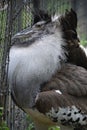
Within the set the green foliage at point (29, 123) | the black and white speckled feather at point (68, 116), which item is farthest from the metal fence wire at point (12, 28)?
the black and white speckled feather at point (68, 116)

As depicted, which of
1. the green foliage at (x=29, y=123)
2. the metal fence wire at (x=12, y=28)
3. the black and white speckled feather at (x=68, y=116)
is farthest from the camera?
the green foliage at (x=29, y=123)

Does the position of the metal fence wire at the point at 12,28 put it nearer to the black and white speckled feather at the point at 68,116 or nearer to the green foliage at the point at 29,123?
the green foliage at the point at 29,123

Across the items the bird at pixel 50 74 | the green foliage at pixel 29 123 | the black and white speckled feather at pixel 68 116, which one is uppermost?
the bird at pixel 50 74

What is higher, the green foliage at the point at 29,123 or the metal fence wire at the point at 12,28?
the metal fence wire at the point at 12,28

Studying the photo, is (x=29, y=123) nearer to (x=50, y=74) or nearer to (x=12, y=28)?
(x=12, y=28)

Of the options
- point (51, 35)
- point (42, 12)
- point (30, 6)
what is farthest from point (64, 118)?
→ point (30, 6)

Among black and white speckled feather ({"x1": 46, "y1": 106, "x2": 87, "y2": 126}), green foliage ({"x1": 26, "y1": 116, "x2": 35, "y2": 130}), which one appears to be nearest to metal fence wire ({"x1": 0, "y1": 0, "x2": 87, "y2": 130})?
green foliage ({"x1": 26, "y1": 116, "x2": 35, "y2": 130})

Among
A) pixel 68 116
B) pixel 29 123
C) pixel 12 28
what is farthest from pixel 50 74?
pixel 29 123

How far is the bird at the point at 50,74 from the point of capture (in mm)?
3391

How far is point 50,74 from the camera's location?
3.60m

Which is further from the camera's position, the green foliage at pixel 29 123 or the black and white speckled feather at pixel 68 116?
the green foliage at pixel 29 123

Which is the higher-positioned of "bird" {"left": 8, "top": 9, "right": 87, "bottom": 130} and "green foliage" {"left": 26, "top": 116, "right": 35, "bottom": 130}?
"bird" {"left": 8, "top": 9, "right": 87, "bottom": 130}

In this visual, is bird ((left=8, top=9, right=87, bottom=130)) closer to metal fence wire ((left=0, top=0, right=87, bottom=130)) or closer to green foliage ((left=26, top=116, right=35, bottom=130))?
metal fence wire ((left=0, top=0, right=87, bottom=130))

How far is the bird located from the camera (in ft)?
11.1
